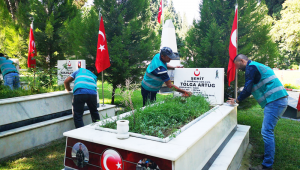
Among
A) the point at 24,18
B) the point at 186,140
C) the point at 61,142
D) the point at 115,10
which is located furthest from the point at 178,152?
the point at 24,18

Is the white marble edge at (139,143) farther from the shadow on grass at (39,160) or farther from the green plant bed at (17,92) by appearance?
the green plant bed at (17,92)

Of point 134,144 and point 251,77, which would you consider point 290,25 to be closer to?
point 251,77

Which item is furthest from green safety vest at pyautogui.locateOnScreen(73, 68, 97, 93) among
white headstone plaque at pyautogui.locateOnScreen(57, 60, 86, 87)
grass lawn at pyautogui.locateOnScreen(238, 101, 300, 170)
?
grass lawn at pyautogui.locateOnScreen(238, 101, 300, 170)

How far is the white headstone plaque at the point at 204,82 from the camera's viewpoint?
501cm

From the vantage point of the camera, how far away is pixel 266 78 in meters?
3.73

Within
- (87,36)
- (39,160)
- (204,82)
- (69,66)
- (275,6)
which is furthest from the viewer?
(275,6)

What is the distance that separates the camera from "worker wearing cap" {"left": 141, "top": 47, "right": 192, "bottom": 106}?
4.63m

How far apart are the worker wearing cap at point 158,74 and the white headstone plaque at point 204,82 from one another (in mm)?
330

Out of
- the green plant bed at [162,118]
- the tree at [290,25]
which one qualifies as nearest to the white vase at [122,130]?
the green plant bed at [162,118]

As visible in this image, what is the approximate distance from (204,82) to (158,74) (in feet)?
3.83

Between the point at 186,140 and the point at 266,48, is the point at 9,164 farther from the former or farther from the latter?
the point at 266,48

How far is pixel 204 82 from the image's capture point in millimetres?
5160

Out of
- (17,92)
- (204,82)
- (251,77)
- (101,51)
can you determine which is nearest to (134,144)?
(251,77)

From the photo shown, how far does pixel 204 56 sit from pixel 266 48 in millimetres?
1659
